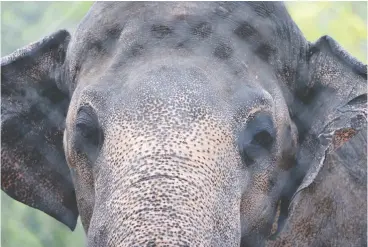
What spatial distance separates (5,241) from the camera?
3520mm

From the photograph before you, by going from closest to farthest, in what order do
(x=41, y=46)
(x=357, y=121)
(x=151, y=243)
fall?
(x=151, y=243)
(x=357, y=121)
(x=41, y=46)

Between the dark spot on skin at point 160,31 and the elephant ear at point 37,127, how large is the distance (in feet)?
1.52

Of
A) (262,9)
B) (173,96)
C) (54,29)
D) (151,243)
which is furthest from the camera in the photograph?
(54,29)

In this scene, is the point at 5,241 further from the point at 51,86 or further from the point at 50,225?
the point at 51,86

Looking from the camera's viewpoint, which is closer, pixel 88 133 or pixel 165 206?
pixel 165 206

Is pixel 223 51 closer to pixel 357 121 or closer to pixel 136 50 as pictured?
pixel 136 50

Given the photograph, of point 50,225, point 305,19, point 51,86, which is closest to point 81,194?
point 51,86

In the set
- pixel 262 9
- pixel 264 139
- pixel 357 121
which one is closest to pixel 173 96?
pixel 264 139

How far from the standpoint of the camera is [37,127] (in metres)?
2.42

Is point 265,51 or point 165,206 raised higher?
point 265,51

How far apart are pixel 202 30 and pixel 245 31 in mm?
116

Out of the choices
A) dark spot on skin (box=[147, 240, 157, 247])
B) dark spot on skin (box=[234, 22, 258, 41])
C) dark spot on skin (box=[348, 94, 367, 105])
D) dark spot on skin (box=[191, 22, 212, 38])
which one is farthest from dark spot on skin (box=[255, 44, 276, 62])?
dark spot on skin (box=[147, 240, 157, 247])

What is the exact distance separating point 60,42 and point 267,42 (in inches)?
23.4

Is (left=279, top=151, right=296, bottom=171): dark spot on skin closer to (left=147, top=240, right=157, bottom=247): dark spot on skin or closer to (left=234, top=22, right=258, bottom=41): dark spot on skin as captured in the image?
(left=234, top=22, right=258, bottom=41): dark spot on skin
